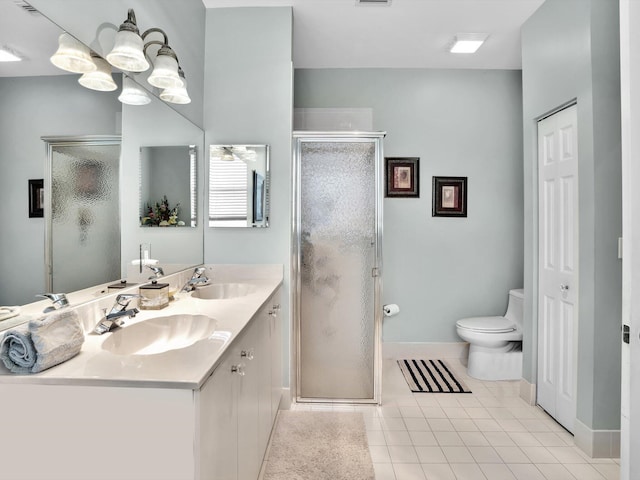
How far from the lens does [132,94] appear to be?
1.72 metres

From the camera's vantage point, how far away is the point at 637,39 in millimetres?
1305

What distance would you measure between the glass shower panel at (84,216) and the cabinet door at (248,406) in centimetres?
67

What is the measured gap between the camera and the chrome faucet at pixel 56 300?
4.11 ft

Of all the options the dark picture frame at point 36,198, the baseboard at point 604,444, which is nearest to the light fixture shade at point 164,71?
the dark picture frame at point 36,198

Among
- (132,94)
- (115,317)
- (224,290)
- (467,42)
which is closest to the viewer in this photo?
(115,317)

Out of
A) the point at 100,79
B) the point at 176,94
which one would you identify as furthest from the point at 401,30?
the point at 100,79

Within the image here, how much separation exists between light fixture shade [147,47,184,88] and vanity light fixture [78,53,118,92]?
322mm

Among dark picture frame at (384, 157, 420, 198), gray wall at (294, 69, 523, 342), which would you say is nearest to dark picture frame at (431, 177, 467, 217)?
gray wall at (294, 69, 523, 342)

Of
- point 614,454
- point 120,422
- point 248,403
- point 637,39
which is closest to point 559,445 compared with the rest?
point 614,454

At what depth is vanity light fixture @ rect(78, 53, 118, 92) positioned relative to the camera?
143 cm

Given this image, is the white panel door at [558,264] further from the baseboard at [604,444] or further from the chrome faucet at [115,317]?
the chrome faucet at [115,317]

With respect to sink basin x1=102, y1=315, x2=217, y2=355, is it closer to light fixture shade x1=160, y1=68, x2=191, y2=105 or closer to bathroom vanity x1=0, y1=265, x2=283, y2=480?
bathroom vanity x1=0, y1=265, x2=283, y2=480

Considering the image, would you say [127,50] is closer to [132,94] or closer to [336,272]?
[132,94]

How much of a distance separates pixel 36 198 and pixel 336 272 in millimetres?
1893
